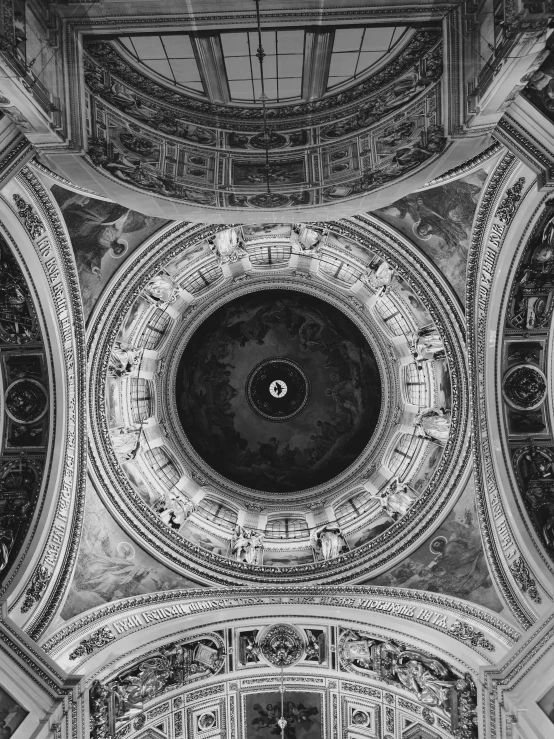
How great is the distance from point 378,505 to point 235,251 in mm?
9518

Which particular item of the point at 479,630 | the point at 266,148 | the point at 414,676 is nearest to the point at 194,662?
the point at 414,676

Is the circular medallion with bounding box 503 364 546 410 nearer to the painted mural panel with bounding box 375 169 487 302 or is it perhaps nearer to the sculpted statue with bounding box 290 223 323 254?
the painted mural panel with bounding box 375 169 487 302

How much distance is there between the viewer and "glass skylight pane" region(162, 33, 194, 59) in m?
11.7

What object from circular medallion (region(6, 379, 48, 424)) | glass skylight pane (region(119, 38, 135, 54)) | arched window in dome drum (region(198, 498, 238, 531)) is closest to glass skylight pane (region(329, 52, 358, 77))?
glass skylight pane (region(119, 38, 135, 54))

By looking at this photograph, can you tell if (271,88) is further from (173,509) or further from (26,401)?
(173,509)

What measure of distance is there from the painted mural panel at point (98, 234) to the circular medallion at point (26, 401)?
2.43 metres

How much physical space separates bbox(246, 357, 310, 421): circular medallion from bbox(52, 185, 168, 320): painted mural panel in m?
9.63

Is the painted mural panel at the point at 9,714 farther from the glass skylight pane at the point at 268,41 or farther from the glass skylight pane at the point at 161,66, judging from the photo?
the glass skylight pane at the point at 268,41

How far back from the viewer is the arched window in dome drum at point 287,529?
2042cm

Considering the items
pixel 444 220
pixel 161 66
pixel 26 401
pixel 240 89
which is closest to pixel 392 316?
pixel 444 220

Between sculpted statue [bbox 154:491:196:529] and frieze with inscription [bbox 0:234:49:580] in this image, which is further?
sculpted statue [bbox 154:491:196:529]

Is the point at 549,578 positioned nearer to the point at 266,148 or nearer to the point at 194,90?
the point at 266,148

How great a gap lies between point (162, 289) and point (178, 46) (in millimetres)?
7887

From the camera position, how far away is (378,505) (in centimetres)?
1991
